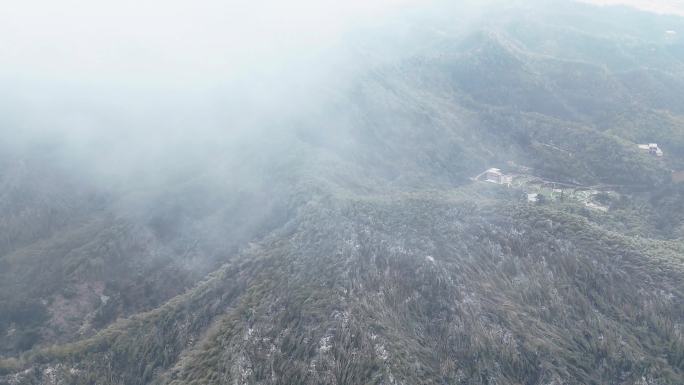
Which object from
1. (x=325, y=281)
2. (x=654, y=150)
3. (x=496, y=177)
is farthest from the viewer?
(x=654, y=150)

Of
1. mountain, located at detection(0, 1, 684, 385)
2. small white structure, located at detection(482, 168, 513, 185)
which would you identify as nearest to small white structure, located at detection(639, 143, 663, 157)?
mountain, located at detection(0, 1, 684, 385)

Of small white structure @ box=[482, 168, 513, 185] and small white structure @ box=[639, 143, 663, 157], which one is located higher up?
small white structure @ box=[639, 143, 663, 157]

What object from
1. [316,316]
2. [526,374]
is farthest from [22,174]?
[526,374]

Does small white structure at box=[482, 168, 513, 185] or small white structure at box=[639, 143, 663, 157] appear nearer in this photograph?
small white structure at box=[482, 168, 513, 185]

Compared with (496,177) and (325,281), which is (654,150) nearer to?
(496,177)

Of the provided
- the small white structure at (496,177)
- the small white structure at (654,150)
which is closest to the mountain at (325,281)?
the small white structure at (496,177)

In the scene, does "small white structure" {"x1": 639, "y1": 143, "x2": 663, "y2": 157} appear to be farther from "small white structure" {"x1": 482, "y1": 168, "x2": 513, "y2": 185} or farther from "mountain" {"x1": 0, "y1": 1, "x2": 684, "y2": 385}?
"small white structure" {"x1": 482, "y1": 168, "x2": 513, "y2": 185}

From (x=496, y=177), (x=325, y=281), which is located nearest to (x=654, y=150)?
(x=496, y=177)

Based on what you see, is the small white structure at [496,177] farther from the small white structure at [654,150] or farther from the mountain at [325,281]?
the small white structure at [654,150]

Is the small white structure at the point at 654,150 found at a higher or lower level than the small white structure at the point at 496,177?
higher

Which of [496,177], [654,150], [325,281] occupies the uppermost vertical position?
[325,281]

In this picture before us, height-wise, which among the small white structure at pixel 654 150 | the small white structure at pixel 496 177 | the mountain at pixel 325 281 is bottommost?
the small white structure at pixel 496 177

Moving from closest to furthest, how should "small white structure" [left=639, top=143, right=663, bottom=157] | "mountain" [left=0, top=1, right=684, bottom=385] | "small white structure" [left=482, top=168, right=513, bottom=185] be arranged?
"mountain" [left=0, top=1, right=684, bottom=385] < "small white structure" [left=482, top=168, right=513, bottom=185] < "small white structure" [left=639, top=143, right=663, bottom=157]
